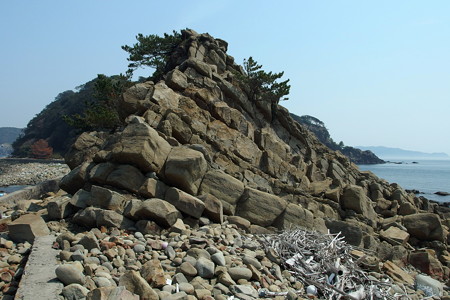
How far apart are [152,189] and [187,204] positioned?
1287 millimetres

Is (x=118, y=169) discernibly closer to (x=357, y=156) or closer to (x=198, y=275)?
(x=198, y=275)

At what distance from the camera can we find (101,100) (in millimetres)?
39000

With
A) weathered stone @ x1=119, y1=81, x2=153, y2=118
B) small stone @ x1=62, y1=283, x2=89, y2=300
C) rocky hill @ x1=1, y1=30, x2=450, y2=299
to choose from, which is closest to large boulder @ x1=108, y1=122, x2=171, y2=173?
rocky hill @ x1=1, y1=30, x2=450, y2=299

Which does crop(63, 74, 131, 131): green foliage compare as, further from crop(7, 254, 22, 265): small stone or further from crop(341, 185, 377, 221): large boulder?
crop(7, 254, 22, 265): small stone

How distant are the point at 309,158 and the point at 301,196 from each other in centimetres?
972

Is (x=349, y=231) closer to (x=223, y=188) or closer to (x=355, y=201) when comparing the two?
(x=355, y=201)

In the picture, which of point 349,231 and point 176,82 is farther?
point 176,82

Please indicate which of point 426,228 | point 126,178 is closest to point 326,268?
point 126,178

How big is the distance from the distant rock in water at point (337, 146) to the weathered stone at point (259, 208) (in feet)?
466

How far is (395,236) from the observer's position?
16828mm

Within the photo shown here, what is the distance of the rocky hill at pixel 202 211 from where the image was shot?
7.68 m

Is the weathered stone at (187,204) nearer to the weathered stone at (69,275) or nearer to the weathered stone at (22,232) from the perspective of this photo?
the weathered stone at (22,232)

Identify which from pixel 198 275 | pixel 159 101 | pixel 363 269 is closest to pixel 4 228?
pixel 198 275

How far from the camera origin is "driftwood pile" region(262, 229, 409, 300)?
851cm
